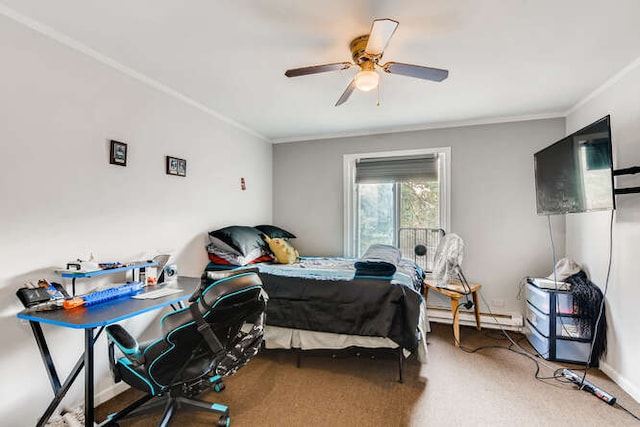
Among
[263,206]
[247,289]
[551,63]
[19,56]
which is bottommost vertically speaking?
[247,289]

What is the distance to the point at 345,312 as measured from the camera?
2.52m

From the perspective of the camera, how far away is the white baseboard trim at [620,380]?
7.27 feet

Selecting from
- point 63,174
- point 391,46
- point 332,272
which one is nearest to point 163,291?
point 63,174

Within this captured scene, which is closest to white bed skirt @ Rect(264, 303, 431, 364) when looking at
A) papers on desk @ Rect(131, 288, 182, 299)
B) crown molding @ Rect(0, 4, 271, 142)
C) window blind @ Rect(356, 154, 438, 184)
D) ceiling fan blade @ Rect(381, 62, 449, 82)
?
papers on desk @ Rect(131, 288, 182, 299)

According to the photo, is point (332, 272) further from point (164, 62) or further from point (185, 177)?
point (164, 62)

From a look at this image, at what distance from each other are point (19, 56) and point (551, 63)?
352 cm

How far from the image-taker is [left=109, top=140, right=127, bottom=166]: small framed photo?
226cm

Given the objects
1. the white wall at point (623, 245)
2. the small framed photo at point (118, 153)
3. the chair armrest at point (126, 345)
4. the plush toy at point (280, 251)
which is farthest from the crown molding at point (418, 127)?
the chair armrest at point (126, 345)

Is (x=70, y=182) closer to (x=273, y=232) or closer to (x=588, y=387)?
(x=273, y=232)

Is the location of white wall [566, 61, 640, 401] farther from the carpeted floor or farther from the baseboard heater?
the baseboard heater

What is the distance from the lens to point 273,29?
189cm

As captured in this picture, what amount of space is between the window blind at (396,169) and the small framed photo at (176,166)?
222cm

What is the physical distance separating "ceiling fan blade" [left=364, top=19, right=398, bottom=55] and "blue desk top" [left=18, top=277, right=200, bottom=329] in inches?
77.2

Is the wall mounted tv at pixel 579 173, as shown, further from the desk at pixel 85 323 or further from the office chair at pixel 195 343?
Answer: the desk at pixel 85 323
